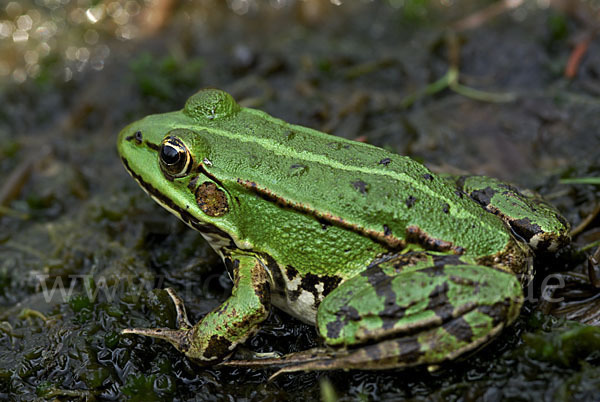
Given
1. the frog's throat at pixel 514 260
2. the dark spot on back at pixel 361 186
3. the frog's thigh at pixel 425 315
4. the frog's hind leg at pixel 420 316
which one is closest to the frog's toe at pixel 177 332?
the frog's hind leg at pixel 420 316

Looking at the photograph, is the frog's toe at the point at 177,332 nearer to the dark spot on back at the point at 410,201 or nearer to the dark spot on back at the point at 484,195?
the dark spot on back at the point at 410,201

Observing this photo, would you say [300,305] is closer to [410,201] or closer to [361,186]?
[361,186]

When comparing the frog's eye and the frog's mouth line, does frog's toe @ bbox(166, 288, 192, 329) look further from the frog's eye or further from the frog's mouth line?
the frog's eye

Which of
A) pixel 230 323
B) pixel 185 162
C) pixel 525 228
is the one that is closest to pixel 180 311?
pixel 230 323

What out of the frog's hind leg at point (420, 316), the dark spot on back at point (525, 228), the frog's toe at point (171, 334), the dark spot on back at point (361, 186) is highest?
the dark spot on back at point (361, 186)

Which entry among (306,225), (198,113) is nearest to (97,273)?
(198,113)

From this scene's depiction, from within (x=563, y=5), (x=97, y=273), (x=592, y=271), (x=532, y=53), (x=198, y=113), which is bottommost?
(x=97, y=273)

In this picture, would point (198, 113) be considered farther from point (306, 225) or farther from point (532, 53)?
point (532, 53)

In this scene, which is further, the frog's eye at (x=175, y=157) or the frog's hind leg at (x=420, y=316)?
the frog's eye at (x=175, y=157)
